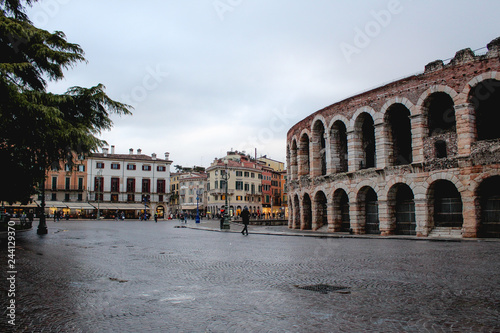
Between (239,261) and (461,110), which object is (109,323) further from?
(461,110)

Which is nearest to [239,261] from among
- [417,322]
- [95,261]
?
[95,261]

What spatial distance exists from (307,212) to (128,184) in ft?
174

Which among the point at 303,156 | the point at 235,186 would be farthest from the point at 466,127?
the point at 235,186

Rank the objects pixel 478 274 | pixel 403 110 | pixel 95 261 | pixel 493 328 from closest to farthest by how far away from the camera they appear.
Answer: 1. pixel 493 328
2. pixel 478 274
3. pixel 95 261
4. pixel 403 110

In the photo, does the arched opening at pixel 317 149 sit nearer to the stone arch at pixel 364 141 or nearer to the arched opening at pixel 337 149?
the arched opening at pixel 337 149

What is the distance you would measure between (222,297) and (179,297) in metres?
0.72

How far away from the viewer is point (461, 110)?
69.7 ft

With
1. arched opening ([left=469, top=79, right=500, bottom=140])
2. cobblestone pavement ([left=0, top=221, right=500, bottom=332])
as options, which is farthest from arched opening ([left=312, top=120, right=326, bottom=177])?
cobblestone pavement ([left=0, top=221, right=500, bottom=332])

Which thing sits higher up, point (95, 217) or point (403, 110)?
point (403, 110)

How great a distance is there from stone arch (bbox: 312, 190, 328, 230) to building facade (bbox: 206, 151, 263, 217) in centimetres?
5344

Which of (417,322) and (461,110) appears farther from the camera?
(461,110)

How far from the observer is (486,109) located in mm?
22391

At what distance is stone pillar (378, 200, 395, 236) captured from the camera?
81.6ft

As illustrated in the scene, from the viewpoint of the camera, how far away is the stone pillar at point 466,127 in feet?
68.9
